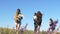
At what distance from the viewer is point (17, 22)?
16.1 m

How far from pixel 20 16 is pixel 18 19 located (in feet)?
0.97

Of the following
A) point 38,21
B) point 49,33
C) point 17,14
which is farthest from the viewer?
point 17,14

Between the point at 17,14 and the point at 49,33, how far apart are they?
512 inches

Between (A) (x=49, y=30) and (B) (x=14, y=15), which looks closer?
(A) (x=49, y=30)

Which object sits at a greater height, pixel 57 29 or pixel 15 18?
pixel 15 18

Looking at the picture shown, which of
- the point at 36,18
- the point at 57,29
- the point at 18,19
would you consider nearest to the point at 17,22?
the point at 18,19

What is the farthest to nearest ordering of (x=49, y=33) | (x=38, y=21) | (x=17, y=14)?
(x=17, y=14) → (x=38, y=21) → (x=49, y=33)

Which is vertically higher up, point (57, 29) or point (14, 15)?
point (14, 15)

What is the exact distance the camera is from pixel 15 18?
16.3 m

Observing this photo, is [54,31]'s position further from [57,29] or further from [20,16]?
[20,16]

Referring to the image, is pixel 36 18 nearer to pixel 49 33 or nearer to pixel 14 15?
pixel 14 15

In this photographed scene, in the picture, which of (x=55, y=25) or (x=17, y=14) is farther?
(x=17, y=14)

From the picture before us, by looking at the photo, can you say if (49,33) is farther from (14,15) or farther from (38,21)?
(14,15)

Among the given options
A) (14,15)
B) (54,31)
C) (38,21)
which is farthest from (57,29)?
(14,15)
